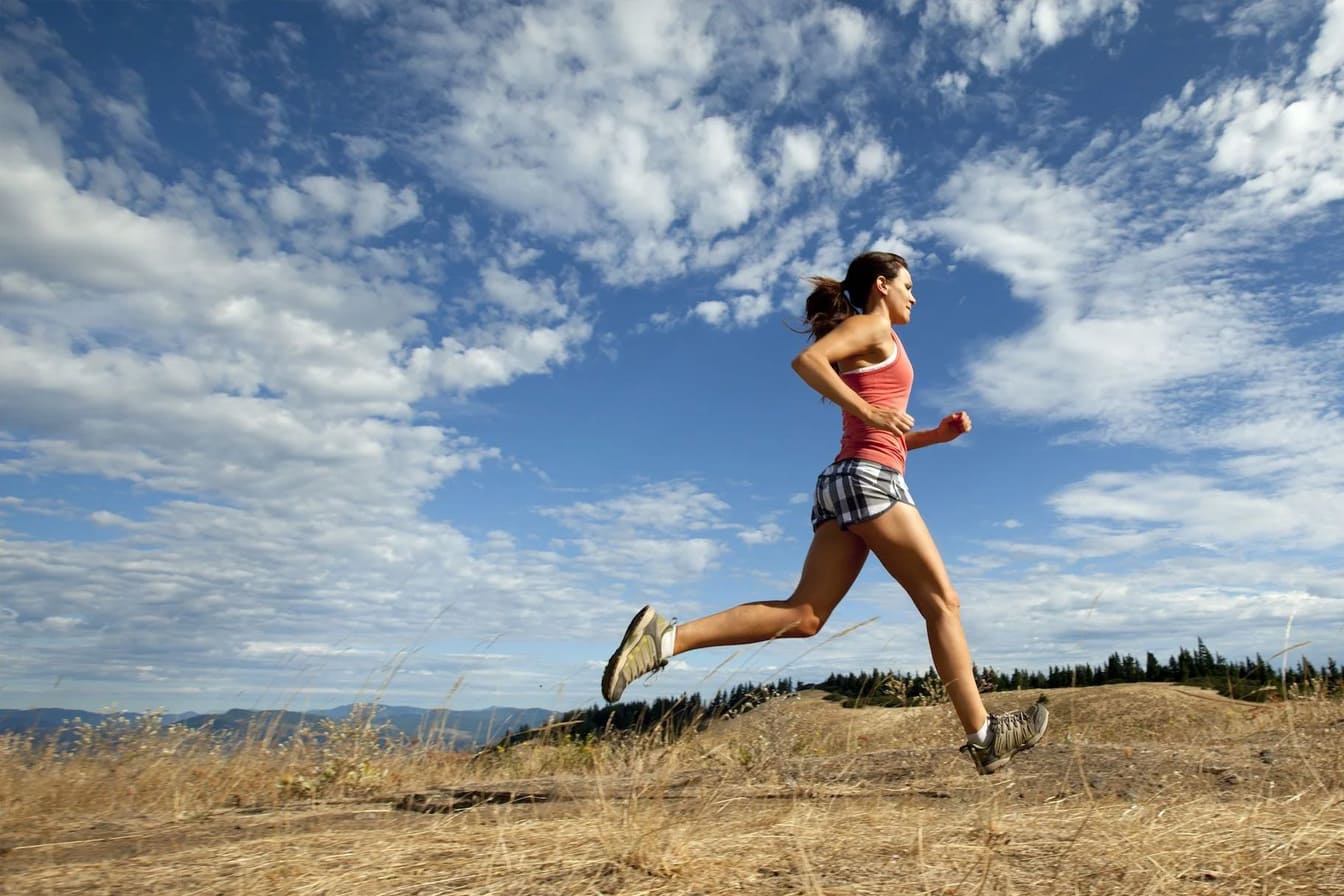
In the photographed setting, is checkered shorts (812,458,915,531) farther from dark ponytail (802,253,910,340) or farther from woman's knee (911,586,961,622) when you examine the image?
dark ponytail (802,253,910,340)

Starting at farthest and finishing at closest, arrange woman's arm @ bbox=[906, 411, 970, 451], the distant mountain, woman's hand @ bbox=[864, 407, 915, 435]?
1. the distant mountain
2. woman's arm @ bbox=[906, 411, 970, 451]
3. woman's hand @ bbox=[864, 407, 915, 435]

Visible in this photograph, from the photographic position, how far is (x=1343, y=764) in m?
5.10

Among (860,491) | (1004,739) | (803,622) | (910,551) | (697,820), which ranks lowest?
(697,820)

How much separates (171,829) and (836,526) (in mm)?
3143

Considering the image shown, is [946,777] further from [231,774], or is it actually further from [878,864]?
[231,774]

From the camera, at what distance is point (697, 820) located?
103 inches

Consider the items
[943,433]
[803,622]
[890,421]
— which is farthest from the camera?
[943,433]

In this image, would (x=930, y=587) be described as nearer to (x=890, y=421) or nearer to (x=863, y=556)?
(x=863, y=556)

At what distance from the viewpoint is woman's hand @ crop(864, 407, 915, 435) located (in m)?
3.70

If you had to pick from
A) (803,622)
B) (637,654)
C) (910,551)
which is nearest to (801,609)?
(803,622)

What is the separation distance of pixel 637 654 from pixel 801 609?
754 millimetres

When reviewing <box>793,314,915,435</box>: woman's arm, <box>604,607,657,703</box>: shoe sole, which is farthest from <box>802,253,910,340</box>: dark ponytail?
<box>604,607,657,703</box>: shoe sole

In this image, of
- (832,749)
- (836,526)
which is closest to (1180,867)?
(836,526)

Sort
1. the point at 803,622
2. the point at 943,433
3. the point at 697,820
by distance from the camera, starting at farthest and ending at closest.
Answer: the point at 943,433 < the point at 803,622 < the point at 697,820
